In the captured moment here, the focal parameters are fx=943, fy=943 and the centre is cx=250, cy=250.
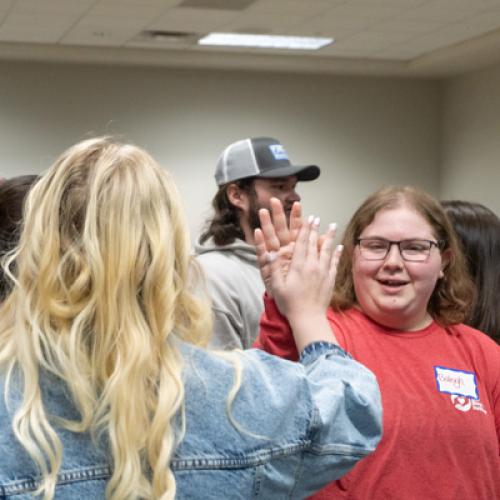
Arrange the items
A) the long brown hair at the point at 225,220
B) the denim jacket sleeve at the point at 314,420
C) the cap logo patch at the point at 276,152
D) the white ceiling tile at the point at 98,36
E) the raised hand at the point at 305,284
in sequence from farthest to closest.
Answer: the white ceiling tile at the point at 98,36 < the cap logo patch at the point at 276,152 < the long brown hair at the point at 225,220 < the raised hand at the point at 305,284 < the denim jacket sleeve at the point at 314,420

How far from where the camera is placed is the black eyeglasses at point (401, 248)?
2.01 m

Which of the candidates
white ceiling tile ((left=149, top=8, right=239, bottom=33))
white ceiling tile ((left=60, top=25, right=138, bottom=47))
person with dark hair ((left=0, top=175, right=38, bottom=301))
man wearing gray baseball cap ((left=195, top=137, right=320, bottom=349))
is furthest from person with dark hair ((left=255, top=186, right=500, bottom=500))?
white ceiling tile ((left=60, top=25, right=138, bottom=47))

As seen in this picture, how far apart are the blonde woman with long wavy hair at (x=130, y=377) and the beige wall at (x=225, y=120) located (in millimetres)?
8256

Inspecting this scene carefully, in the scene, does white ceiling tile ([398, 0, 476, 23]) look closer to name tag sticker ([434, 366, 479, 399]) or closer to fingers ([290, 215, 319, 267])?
name tag sticker ([434, 366, 479, 399])

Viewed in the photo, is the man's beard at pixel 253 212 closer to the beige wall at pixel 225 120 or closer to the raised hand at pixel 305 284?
the raised hand at pixel 305 284

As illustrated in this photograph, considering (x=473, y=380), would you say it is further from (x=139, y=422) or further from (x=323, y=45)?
(x=323, y=45)

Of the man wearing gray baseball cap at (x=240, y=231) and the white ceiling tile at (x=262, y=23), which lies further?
the white ceiling tile at (x=262, y=23)

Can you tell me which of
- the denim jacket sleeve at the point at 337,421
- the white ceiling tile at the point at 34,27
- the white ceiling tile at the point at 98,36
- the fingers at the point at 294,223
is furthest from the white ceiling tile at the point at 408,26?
the denim jacket sleeve at the point at 337,421

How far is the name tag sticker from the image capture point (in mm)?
1869

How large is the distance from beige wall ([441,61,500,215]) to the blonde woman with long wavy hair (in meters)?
9.14

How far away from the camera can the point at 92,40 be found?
9.16 metres

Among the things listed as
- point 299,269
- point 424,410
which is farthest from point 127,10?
point 299,269

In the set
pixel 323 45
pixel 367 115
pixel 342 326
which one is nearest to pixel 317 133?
pixel 367 115

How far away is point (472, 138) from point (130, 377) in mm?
10037
